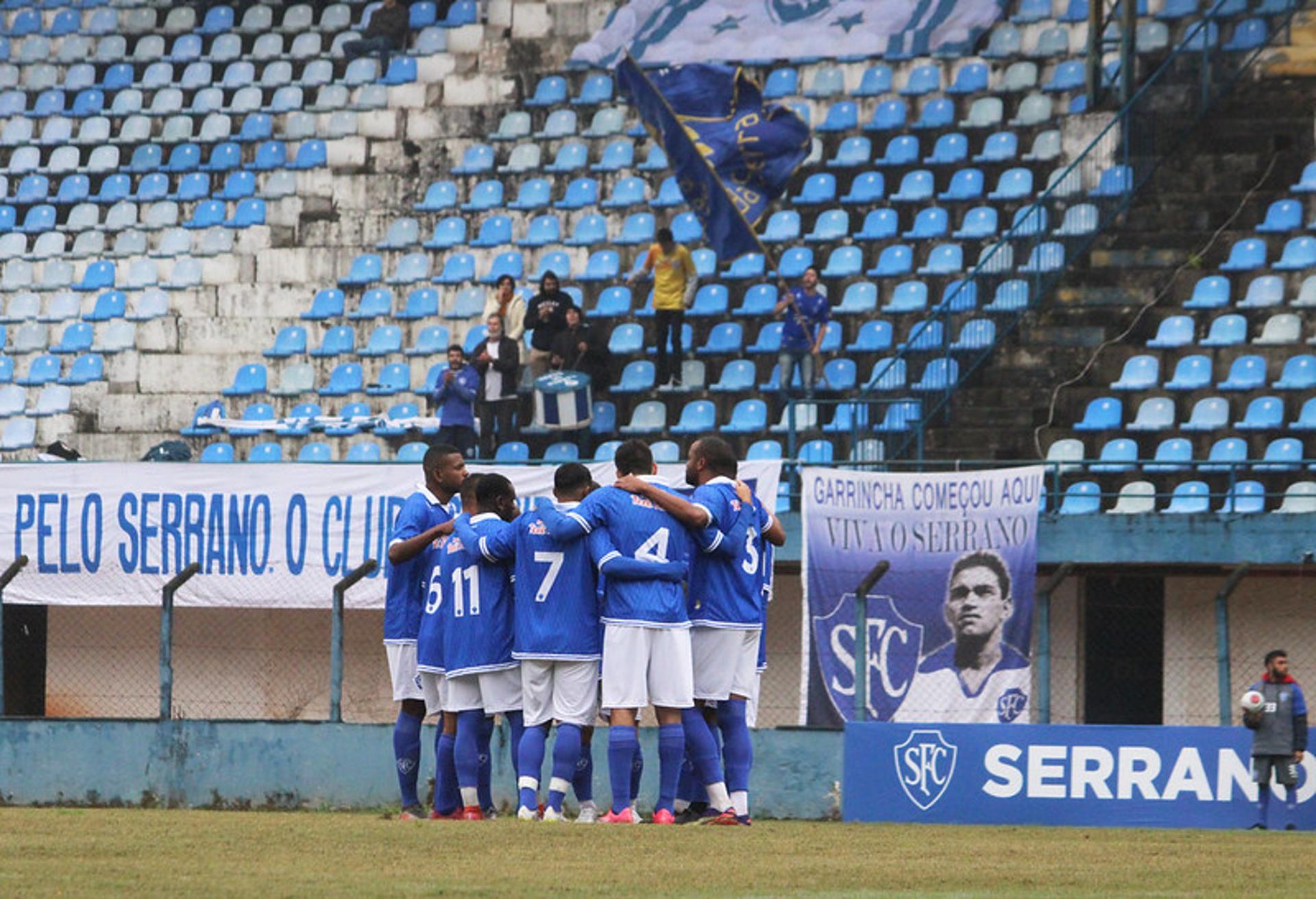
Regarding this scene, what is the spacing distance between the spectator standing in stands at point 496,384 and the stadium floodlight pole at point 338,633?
4042 mm

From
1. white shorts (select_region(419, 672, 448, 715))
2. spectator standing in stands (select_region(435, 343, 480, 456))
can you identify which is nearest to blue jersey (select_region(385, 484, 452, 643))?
white shorts (select_region(419, 672, 448, 715))

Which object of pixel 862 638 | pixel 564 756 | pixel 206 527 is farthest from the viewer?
pixel 206 527

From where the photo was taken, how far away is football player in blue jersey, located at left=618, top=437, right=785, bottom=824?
1227cm

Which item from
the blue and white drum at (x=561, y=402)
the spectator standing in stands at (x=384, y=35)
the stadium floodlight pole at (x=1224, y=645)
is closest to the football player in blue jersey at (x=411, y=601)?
the stadium floodlight pole at (x=1224, y=645)

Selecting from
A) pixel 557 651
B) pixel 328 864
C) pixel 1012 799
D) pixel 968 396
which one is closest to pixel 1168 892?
pixel 328 864

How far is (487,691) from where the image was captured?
12.8 m

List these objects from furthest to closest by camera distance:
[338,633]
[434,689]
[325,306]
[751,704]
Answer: [325,306], [338,633], [751,704], [434,689]

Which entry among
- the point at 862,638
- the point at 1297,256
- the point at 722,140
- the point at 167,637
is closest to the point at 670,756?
the point at 862,638

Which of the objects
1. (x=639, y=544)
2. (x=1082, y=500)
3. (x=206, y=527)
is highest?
(x=1082, y=500)

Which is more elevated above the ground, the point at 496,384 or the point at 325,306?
the point at 325,306

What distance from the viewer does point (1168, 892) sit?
355 inches

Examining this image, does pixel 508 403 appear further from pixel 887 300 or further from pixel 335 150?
pixel 335 150

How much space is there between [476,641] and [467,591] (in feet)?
0.90

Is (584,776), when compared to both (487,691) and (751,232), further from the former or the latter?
(751,232)
